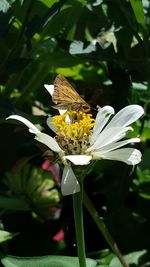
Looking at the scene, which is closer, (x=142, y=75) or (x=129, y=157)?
(x=129, y=157)

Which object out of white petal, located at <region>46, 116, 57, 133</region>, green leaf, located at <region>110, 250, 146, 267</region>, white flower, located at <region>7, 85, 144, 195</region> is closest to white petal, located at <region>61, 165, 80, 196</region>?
white flower, located at <region>7, 85, 144, 195</region>

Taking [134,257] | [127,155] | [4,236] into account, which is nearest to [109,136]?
[127,155]

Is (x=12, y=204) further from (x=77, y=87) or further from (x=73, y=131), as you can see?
(x=73, y=131)

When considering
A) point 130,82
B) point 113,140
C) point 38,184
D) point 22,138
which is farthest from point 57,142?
point 22,138

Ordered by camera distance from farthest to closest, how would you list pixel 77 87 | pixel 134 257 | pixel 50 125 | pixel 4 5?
pixel 77 87
pixel 134 257
pixel 4 5
pixel 50 125

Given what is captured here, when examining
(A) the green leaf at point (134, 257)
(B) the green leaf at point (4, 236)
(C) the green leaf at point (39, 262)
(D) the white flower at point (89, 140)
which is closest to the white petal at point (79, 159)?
(D) the white flower at point (89, 140)

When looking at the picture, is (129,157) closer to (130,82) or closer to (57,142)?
(57,142)

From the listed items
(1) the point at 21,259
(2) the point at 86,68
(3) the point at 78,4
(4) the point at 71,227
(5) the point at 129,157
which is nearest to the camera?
(5) the point at 129,157
